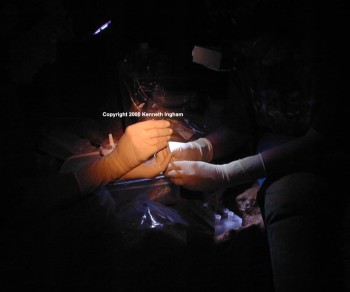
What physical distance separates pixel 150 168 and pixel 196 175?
0.93ft

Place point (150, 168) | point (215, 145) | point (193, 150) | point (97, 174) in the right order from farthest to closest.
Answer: point (215, 145)
point (193, 150)
point (150, 168)
point (97, 174)

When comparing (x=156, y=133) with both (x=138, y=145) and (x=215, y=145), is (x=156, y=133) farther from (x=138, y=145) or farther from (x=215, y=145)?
(x=215, y=145)

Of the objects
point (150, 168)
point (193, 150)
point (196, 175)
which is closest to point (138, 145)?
point (150, 168)

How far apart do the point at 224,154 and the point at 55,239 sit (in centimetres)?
133

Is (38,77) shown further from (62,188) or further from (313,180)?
(313,180)

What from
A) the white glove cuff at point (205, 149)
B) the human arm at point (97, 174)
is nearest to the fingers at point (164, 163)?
the human arm at point (97, 174)

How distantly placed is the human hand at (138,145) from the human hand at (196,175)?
0.70ft

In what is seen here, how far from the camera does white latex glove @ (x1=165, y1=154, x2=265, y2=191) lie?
75.1 inches

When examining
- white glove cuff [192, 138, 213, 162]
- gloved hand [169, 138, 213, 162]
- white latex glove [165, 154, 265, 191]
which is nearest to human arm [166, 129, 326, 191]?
white latex glove [165, 154, 265, 191]

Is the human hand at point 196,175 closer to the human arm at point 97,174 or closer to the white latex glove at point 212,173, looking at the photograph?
the white latex glove at point 212,173

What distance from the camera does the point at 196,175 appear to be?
74.9 inches

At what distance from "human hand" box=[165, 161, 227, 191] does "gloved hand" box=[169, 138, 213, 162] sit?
7.1 inches

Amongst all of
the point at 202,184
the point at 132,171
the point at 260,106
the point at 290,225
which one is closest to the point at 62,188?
the point at 132,171

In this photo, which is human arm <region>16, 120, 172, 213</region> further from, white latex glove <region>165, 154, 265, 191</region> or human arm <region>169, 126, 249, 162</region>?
human arm <region>169, 126, 249, 162</region>
